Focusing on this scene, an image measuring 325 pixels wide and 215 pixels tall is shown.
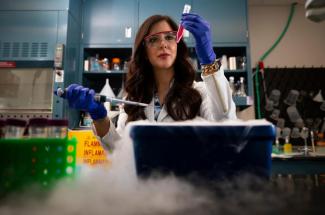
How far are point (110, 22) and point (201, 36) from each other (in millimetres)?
1820

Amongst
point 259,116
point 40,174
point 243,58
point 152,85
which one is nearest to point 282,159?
point 259,116

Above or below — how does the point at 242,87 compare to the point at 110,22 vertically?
below

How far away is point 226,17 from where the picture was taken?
8.49ft

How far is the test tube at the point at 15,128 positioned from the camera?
39cm

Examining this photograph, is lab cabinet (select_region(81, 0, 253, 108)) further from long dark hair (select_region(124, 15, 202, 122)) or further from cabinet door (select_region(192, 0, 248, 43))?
long dark hair (select_region(124, 15, 202, 122))

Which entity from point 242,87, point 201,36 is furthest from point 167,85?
point 242,87

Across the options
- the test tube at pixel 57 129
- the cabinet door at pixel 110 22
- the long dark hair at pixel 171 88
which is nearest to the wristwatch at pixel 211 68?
the long dark hair at pixel 171 88

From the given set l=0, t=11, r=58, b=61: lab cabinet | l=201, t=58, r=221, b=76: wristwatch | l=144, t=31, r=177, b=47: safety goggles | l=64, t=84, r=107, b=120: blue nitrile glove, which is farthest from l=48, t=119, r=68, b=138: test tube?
l=0, t=11, r=58, b=61: lab cabinet

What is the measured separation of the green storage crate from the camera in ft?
1.24

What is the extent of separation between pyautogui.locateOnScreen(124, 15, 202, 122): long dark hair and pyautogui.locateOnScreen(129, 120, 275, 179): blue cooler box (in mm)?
722

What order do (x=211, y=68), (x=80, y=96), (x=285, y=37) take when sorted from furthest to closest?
(x=285, y=37) < (x=211, y=68) < (x=80, y=96)

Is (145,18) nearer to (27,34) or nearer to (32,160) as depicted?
(27,34)

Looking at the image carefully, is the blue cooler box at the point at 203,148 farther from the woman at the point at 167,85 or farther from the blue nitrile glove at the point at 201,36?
the blue nitrile glove at the point at 201,36

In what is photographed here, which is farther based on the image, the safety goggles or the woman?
the safety goggles
